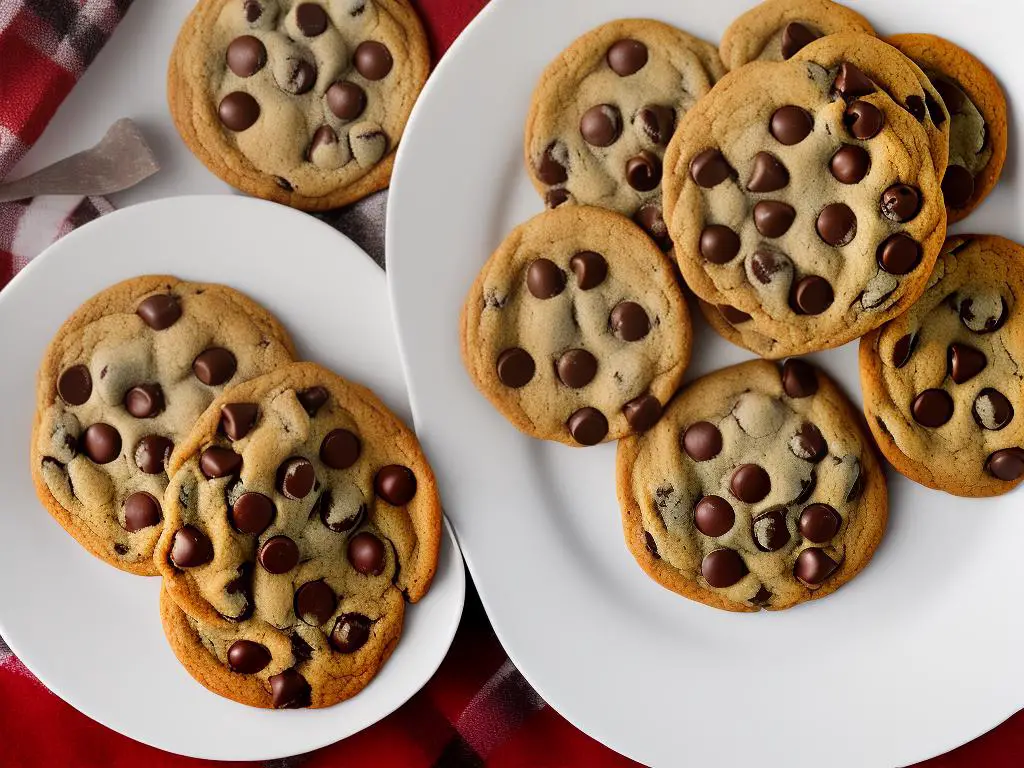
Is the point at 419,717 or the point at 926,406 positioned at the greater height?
the point at 926,406

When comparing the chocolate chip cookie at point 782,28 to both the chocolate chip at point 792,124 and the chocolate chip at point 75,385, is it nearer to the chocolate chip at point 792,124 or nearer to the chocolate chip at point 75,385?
the chocolate chip at point 792,124

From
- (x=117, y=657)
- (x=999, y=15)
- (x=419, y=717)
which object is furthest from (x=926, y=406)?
(x=117, y=657)

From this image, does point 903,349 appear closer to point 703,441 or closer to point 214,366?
point 703,441

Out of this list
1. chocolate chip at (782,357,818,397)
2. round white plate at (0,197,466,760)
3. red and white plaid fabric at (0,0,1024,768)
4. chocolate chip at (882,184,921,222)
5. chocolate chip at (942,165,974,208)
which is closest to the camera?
chocolate chip at (882,184,921,222)

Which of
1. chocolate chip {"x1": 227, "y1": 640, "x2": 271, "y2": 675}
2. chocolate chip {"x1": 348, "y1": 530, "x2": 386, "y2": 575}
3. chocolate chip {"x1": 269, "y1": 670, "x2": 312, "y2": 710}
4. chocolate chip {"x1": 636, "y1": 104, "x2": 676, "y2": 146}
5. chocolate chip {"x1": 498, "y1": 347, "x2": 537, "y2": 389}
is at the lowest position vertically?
chocolate chip {"x1": 269, "y1": 670, "x2": 312, "y2": 710}

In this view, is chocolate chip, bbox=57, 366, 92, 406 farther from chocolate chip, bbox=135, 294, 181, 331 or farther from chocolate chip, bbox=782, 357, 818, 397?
chocolate chip, bbox=782, 357, 818, 397

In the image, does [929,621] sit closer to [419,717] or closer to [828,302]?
[828,302]

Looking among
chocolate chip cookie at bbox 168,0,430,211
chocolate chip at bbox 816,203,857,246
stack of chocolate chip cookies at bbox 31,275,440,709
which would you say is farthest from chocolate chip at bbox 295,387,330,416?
chocolate chip at bbox 816,203,857,246
